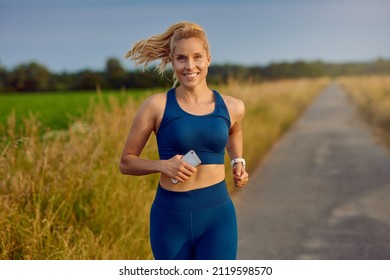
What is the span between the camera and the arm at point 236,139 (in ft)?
7.92

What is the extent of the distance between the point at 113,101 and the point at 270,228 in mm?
2422

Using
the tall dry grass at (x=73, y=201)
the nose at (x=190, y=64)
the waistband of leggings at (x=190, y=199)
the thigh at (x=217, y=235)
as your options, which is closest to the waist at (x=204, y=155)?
the waistband of leggings at (x=190, y=199)

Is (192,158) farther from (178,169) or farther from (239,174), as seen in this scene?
(239,174)

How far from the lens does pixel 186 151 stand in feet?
7.35

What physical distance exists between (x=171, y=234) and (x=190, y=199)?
0.19m

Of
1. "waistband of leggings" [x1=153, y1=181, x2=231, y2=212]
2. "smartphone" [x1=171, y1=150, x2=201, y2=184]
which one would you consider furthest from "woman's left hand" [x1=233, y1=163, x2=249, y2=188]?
"smartphone" [x1=171, y1=150, x2=201, y2=184]

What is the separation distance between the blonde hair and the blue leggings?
560 mm

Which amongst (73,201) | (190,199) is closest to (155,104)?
(190,199)

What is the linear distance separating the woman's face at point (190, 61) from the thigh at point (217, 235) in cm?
59

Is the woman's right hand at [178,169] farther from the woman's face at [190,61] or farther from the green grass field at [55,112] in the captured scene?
the green grass field at [55,112]

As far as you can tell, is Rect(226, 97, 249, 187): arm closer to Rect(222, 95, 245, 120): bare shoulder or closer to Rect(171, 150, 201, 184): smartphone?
Rect(222, 95, 245, 120): bare shoulder

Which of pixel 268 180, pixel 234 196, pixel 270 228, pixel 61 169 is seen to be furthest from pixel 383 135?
pixel 61 169

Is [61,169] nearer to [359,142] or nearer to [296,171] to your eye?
[296,171]

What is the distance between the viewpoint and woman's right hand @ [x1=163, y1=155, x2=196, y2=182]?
7.06 feet
